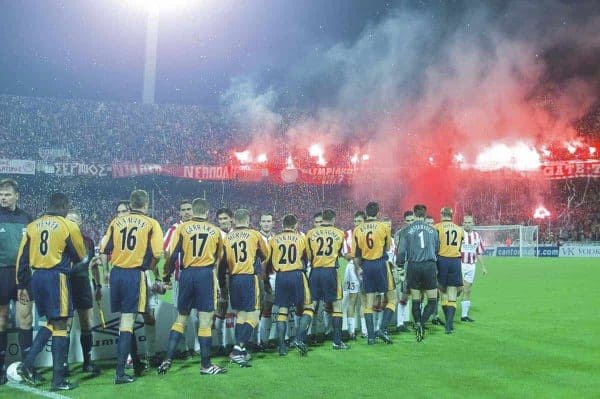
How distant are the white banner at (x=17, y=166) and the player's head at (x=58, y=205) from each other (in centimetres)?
3625

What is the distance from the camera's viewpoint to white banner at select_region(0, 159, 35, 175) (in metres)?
40.6

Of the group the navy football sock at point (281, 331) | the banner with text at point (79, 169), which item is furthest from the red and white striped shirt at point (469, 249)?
the banner with text at point (79, 169)

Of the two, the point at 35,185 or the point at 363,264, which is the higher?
the point at 35,185

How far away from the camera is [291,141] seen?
5878 cm

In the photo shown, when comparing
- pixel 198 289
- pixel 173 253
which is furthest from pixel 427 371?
pixel 173 253

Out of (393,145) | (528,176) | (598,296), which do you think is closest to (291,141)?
(393,145)

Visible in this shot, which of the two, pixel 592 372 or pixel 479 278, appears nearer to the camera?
pixel 592 372

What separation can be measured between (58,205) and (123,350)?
184cm

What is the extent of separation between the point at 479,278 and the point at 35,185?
3063 cm

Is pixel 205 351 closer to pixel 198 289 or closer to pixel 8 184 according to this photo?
pixel 198 289

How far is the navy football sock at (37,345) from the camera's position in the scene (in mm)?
7387

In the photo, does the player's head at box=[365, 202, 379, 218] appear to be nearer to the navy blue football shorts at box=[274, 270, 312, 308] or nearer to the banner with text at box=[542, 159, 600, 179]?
the navy blue football shorts at box=[274, 270, 312, 308]

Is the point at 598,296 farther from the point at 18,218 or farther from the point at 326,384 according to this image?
the point at 18,218

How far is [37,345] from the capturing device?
7398mm
